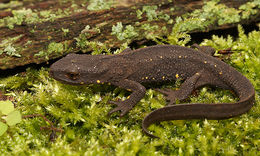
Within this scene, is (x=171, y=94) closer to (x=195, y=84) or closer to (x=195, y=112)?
(x=195, y=84)

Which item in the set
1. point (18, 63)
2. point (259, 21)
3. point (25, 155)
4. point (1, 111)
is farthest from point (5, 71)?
point (259, 21)

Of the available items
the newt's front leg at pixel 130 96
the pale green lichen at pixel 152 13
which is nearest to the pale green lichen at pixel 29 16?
the pale green lichen at pixel 152 13

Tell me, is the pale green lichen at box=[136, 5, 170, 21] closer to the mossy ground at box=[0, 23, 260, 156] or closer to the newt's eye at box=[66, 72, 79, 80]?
the mossy ground at box=[0, 23, 260, 156]

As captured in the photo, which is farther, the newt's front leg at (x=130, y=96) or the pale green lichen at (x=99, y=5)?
the pale green lichen at (x=99, y=5)

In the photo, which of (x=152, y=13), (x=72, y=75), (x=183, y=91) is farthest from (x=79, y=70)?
(x=152, y=13)

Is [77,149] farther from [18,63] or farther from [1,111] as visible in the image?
[18,63]

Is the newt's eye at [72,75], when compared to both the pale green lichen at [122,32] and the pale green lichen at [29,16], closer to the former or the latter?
the pale green lichen at [122,32]

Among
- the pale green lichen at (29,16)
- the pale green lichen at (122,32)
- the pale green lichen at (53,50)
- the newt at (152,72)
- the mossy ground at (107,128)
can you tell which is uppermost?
the pale green lichen at (29,16)
